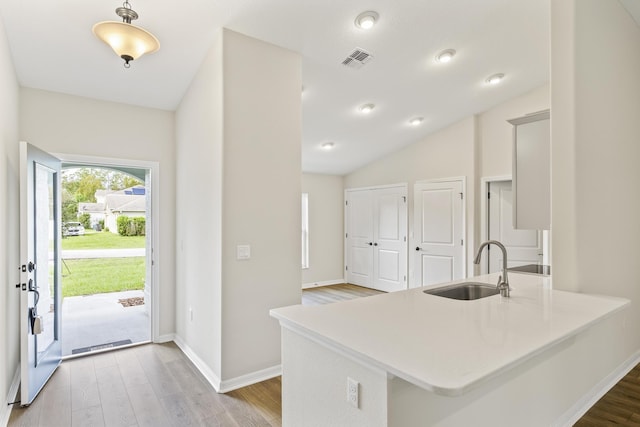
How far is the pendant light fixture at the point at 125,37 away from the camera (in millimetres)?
1953

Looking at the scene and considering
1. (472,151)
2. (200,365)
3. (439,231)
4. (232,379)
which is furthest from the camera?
(439,231)

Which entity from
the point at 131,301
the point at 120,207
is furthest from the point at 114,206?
the point at 131,301

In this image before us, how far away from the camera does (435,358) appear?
1.13 metres

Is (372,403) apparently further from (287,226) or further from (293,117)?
(293,117)

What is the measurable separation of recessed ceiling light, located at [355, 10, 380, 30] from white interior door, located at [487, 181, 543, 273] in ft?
10.7

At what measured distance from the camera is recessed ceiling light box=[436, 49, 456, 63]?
3364mm

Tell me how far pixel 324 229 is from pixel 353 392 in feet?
18.6

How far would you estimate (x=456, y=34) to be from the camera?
311 cm

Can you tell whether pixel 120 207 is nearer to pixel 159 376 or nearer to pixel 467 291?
pixel 159 376

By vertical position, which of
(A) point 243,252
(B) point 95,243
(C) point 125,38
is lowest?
(B) point 95,243

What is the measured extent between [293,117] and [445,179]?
3.21 metres

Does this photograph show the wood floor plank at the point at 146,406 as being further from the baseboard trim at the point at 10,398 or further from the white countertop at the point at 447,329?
the white countertop at the point at 447,329

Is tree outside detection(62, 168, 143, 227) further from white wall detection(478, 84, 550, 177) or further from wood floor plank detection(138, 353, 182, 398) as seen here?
white wall detection(478, 84, 550, 177)

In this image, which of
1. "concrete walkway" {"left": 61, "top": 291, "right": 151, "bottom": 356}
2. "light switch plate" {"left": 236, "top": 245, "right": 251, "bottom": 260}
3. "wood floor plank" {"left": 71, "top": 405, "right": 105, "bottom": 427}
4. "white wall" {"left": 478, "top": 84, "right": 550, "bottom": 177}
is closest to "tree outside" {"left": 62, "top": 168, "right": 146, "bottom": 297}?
"concrete walkway" {"left": 61, "top": 291, "right": 151, "bottom": 356}
